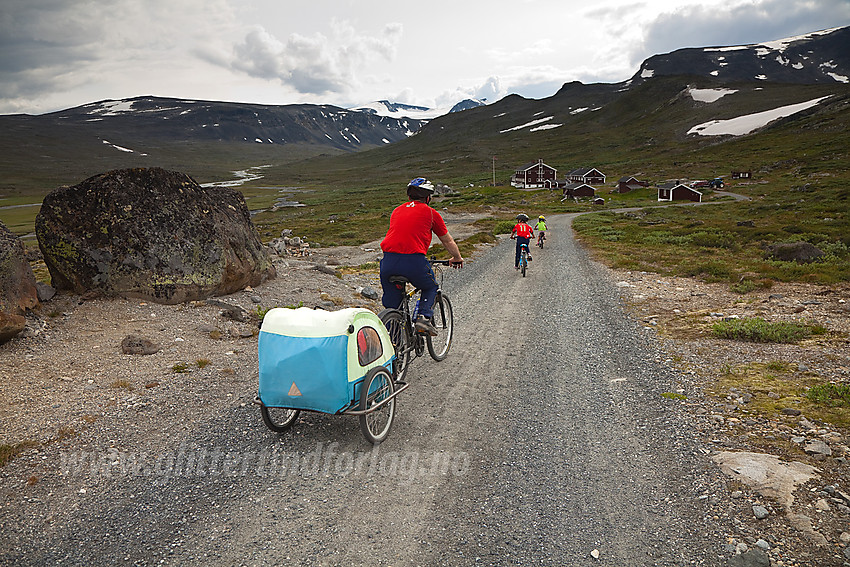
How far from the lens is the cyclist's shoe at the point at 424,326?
7.98 m

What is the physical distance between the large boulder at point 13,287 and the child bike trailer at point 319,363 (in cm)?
584

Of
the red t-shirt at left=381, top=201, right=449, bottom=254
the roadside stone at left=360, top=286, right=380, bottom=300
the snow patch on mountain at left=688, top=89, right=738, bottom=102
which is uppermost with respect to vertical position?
the snow patch on mountain at left=688, top=89, right=738, bottom=102

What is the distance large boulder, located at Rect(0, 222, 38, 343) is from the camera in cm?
807

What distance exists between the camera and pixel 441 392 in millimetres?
7531

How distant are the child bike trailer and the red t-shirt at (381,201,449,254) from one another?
5.58 feet

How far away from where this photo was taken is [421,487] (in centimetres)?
502

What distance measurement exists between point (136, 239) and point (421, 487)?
9.91 m

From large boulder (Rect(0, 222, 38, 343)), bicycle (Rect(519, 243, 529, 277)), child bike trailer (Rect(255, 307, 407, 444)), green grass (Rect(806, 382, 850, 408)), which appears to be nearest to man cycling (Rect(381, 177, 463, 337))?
child bike trailer (Rect(255, 307, 407, 444))

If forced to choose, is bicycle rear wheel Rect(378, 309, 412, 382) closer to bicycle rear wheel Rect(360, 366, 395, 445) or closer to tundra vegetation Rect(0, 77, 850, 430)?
bicycle rear wheel Rect(360, 366, 395, 445)

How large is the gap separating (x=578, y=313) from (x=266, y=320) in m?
9.27

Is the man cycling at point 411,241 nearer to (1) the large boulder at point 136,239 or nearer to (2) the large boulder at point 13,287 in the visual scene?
(2) the large boulder at point 13,287

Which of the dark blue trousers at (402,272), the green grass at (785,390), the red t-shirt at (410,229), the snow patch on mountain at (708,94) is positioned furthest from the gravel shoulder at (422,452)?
the snow patch on mountain at (708,94)

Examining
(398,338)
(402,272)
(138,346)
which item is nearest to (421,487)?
(398,338)

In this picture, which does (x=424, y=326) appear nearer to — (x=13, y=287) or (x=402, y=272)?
(x=402, y=272)
